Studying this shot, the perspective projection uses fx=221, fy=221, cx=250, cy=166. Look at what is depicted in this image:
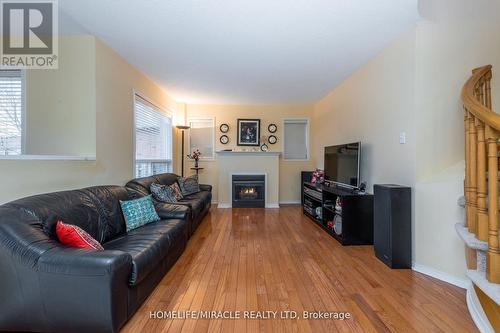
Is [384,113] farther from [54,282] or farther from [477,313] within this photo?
[54,282]

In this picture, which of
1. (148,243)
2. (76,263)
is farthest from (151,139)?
(76,263)

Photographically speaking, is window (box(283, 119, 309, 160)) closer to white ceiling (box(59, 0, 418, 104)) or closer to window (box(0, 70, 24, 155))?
white ceiling (box(59, 0, 418, 104))

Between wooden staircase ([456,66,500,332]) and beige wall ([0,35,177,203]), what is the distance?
3.61 meters

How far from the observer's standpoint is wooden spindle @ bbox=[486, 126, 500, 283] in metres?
1.38

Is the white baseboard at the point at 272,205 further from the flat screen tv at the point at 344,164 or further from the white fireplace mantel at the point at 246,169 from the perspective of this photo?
the flat screen tv at the point at 344,164

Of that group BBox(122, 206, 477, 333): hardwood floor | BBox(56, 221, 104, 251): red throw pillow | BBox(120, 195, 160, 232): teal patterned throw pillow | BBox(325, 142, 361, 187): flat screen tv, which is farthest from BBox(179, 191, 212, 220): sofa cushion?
BBox(325, 142, 361, 187): flat screen tv

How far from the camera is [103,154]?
2801mm

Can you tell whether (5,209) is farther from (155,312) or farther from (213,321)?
(213,321)

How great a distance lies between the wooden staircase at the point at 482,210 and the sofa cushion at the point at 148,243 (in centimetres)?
229

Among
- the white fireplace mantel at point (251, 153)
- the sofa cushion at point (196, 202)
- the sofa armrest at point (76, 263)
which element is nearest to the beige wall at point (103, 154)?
the sofa cushion at point (196, 202)

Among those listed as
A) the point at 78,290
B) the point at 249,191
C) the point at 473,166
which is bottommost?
the point at 78,290

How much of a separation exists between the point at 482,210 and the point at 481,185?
0.17m

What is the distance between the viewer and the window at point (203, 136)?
19.1ft

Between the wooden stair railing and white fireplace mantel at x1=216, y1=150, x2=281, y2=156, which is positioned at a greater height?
white fireplace mantel at x1=216, y1=150, x2=281, y2=156
